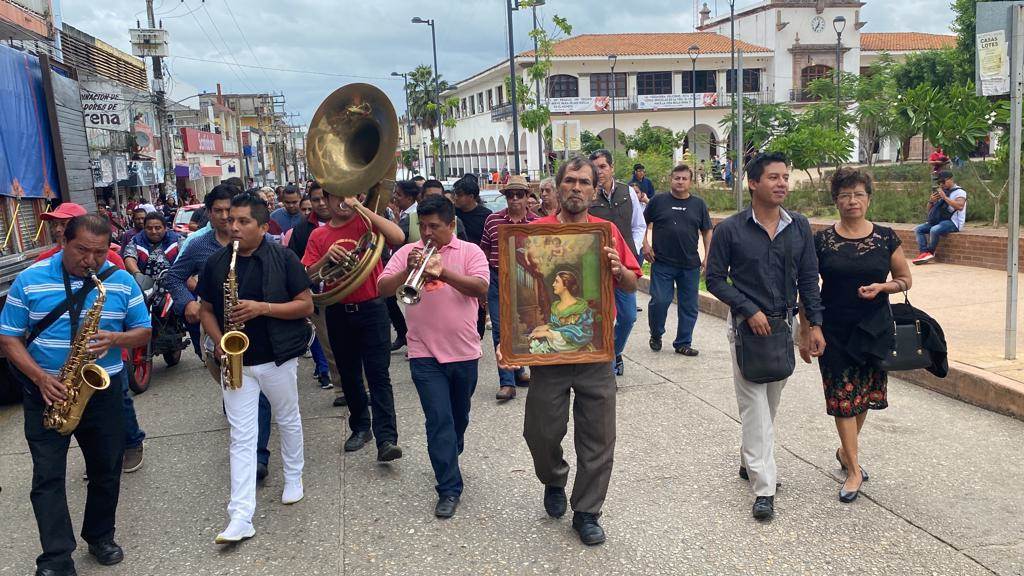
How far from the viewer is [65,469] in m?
Result: 4.05

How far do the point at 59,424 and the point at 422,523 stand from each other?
1.86m

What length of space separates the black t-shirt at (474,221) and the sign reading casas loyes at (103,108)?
12.4 meters

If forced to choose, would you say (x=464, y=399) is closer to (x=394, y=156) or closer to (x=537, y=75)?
(x=394, y=156)

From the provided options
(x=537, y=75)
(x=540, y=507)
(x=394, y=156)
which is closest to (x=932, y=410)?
(x=540, y=507)

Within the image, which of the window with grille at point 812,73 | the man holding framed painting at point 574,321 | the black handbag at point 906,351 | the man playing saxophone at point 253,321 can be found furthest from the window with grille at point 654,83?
the man holding framed painting at point 574,321

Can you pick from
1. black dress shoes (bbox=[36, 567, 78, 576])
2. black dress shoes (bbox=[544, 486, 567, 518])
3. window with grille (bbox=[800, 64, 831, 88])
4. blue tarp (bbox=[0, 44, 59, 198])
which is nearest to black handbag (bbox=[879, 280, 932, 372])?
black dress shoes (bbox=[544, 486, 567, 518])

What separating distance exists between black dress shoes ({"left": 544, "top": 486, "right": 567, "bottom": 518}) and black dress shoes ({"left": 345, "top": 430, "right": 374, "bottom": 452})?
1792 millimetres

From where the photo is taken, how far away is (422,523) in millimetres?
4418

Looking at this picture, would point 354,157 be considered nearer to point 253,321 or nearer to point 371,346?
point 371,346

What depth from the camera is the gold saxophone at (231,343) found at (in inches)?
167

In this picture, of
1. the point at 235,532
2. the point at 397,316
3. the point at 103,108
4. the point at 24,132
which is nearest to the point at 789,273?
the point at 235,532

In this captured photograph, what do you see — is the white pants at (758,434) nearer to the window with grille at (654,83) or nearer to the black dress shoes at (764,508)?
the black dress shoes at (764,508)

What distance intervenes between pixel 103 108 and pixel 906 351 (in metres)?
17.4

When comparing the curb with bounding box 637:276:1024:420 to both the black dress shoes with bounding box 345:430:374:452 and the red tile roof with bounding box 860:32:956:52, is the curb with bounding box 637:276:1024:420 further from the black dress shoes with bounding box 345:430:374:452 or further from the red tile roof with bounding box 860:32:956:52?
the red tile roof with bounding box 860:32:956:52
